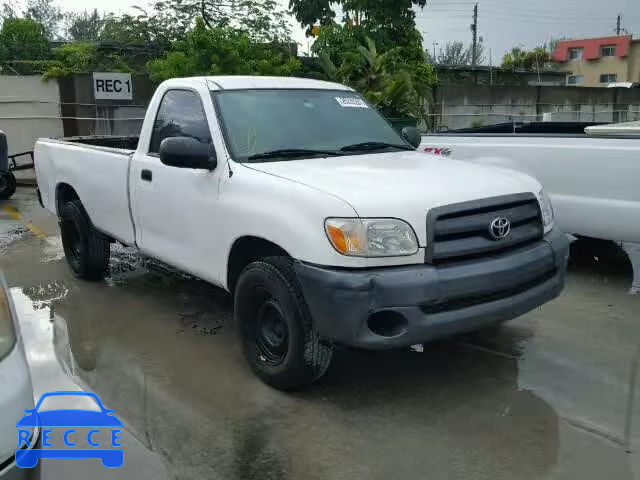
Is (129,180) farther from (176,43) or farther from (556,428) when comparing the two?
(176,43)

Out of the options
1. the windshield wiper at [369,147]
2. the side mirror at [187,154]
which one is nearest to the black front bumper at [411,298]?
the side mirror at [187,154]

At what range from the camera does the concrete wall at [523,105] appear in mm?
17688

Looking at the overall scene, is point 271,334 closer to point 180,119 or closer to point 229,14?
point 180,119

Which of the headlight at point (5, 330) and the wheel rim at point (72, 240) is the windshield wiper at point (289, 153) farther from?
the wheel rim at point (72, 240)

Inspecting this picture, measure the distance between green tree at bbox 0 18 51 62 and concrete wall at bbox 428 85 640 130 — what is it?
12.9 m

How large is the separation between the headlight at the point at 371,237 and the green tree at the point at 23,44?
67.3 ft

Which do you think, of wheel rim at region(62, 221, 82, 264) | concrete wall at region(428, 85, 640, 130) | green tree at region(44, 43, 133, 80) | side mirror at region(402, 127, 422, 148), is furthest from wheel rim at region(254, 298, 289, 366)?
green tree at region(44, 43, 133, 80)

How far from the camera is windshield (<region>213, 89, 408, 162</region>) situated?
4.39 m

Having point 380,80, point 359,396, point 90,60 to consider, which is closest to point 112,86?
point 90,60

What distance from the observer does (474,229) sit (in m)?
3.64

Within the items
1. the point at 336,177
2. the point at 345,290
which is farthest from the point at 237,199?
the point at 345,290

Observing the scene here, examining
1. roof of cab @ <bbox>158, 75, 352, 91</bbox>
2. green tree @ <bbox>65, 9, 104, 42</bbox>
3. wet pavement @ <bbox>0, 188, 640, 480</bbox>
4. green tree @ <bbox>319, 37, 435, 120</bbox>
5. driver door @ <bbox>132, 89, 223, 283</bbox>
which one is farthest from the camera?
→ green tree @ <bbox>65, 9, 104, 42</bbox>

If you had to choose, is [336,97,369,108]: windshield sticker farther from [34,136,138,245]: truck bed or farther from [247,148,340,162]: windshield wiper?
[34,136,138,245]: truck bed

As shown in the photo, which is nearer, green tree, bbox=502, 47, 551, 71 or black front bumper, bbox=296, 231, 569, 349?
black front bumper, bbox=296, 231, 569, 349
